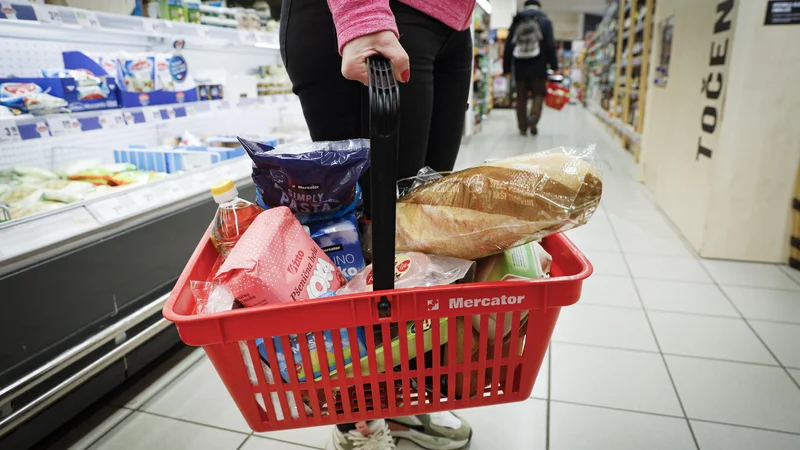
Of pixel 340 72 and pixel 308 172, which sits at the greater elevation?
pixel 340 72

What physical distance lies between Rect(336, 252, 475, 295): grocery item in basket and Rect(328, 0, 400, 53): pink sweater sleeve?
0.99 ft

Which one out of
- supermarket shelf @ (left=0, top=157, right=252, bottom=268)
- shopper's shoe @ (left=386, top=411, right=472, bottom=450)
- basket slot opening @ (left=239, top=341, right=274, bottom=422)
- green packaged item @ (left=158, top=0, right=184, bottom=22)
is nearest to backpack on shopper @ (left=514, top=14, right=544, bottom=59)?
green packaged item @ (left=158, top=0, right=184, bottom=22)

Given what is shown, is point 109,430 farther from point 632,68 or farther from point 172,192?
point 632,68

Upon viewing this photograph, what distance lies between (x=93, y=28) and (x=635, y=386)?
6.44 ft

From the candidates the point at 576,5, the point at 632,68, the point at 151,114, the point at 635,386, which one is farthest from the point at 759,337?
the point at 576,5

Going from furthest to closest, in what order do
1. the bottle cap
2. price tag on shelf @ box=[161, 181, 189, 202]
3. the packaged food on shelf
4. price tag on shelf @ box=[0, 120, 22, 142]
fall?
price tag on shelf @ box=[161, 181, 189, 202] → the packaged food on shelf → price tag on shelf @ box=[0, 120, 22, 142] → the bottle cap

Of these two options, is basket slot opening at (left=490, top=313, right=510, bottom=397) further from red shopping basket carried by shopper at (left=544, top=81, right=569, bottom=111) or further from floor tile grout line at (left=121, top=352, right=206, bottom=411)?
red shopping basket carried by shopper at (left=544, top=81, right=569, bottom=111)

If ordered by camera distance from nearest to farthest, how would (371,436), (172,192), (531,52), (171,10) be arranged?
(371,436) < (172,192) < (171,10) < (531,52)

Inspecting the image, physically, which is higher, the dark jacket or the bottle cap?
the dark jacket

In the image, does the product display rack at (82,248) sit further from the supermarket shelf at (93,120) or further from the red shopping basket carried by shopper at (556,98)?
the red shopping basket carried by shopper at (556,98)

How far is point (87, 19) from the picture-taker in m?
1.38

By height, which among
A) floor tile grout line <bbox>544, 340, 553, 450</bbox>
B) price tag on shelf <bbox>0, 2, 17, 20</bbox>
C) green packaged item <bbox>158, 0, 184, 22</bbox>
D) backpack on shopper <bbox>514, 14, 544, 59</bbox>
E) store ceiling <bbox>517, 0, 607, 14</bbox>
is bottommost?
floor tile grout line <bbox>544, 340, 553, 450</bbox>

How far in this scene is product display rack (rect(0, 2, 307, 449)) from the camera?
3.70 ft

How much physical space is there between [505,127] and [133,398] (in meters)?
7.63
